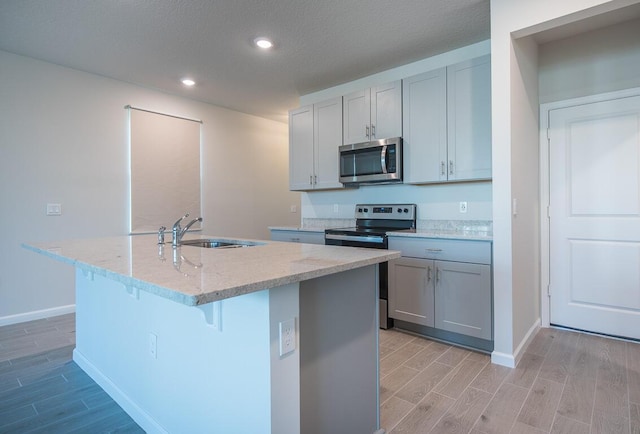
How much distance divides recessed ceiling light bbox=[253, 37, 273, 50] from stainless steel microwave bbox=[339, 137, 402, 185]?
119cm

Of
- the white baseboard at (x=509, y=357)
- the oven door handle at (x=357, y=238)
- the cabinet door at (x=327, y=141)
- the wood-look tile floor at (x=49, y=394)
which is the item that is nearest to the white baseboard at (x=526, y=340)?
the white baseboard at (x=509, y=357)

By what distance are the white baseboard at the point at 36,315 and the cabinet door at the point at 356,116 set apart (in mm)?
3364

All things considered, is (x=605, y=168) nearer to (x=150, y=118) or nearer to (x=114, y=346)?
(x=114, y=346)

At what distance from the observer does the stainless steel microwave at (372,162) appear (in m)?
3.30

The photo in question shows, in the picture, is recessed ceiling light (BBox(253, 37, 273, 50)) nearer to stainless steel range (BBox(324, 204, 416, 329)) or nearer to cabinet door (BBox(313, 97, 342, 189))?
cabinet door (BBox(313, 97, 342, 189))

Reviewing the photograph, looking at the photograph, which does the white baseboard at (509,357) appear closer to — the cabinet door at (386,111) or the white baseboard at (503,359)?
the white baseboard at (503,359)

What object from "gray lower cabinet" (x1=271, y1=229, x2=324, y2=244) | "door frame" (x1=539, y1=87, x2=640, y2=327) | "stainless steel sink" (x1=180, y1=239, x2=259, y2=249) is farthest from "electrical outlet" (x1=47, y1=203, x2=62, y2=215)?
"door frame" (x1=539, y1=87, x2=640, y2=327)

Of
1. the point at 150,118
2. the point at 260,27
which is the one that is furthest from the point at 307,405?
the point at 150,118

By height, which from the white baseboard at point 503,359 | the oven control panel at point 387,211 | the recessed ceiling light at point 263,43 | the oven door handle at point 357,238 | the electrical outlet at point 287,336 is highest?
the recessed ceiling light at point 263,43

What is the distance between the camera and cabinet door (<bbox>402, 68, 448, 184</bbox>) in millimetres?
3068

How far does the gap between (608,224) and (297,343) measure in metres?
2.95

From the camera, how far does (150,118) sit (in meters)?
4.16

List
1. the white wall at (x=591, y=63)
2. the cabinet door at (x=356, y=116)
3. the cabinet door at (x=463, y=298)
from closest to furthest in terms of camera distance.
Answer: the cabinet door at (x=463, y=298) < the white wall at (x=591, y=63) < the cabinet door at (x=356, y=116)

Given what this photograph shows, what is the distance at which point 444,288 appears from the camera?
2.77 metres
